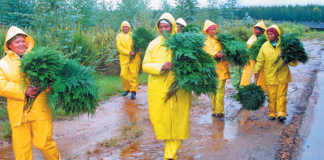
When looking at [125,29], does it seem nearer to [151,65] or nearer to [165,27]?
[165,27]

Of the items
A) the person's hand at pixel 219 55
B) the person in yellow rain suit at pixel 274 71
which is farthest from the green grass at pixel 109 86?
the person in yellow rain suit at pixel 274 71

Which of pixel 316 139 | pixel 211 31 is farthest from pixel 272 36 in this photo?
pixel 316 139

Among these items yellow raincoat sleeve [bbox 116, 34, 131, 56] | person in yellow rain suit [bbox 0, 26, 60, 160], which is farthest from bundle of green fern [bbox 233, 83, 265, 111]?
person in yellow rain suit [bbox 0, 26, 60, 160]

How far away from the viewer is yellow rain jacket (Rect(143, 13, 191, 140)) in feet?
14.5

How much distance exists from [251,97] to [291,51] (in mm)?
1217

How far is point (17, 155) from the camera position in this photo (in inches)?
157

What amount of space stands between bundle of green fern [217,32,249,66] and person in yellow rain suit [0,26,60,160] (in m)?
4.06

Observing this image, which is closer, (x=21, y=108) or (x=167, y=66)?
(x=21, y=108)

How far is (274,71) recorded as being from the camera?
656 centimetres

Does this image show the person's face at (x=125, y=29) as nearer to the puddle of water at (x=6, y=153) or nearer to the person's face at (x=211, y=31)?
the person's face at (x=211, y=31)

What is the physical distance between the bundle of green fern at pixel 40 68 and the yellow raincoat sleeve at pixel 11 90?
135 millimetres

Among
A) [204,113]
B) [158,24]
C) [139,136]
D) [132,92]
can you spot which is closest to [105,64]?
[132,92]

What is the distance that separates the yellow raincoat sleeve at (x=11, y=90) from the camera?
3775 mm

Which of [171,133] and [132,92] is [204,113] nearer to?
[132,92]
